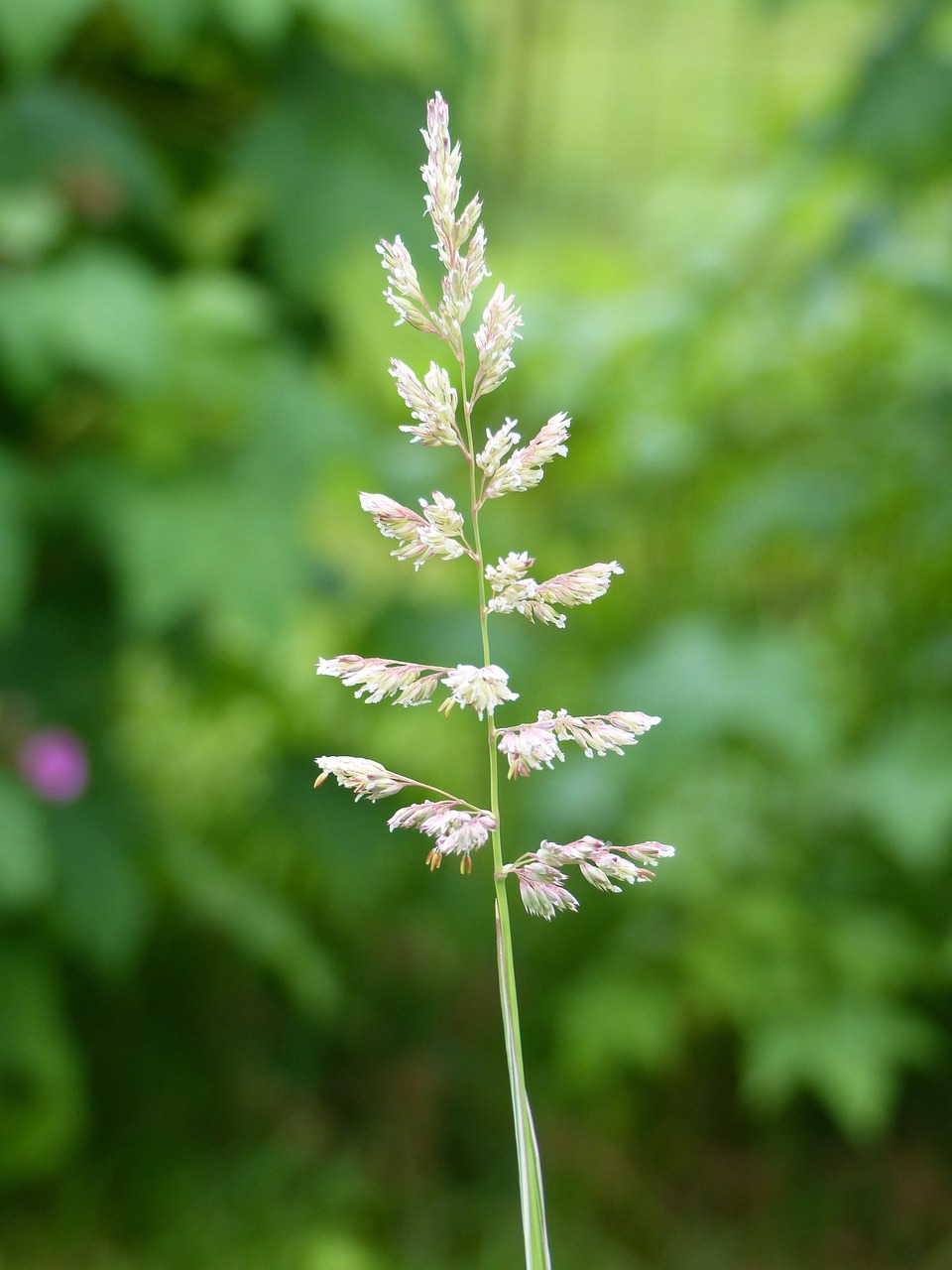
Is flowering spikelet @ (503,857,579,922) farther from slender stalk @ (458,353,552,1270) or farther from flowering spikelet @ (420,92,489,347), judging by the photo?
flowering spikelet @ (420,92,489,347)

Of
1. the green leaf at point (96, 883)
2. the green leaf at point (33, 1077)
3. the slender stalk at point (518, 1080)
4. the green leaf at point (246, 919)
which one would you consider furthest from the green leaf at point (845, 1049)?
the slender stalk at point (518, 1080)

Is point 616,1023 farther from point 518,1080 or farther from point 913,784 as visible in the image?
point 518,1080

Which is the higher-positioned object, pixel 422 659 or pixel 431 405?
pixel 422 659

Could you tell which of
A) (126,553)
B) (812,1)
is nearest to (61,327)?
(126,553)

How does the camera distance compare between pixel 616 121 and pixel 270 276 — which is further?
pixel 616 121

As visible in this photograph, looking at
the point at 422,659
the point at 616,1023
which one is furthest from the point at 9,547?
the point at 616,1023

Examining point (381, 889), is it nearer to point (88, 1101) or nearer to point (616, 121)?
point (88, 1101)
